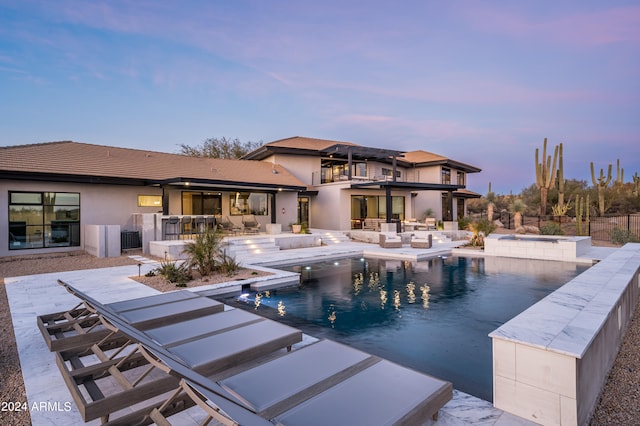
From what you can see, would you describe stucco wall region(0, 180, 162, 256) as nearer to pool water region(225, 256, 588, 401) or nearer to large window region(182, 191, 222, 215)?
large window region(182, 191, 222, 215)

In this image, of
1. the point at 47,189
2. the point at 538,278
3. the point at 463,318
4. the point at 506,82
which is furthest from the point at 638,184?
the point at 47,189

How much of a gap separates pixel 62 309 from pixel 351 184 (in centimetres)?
1696

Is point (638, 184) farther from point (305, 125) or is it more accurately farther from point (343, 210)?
point (305, 125)

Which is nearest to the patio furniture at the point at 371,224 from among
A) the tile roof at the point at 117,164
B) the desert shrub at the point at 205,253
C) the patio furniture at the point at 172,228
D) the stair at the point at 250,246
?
the tile roof at the point at 117,164

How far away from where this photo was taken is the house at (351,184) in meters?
22.1

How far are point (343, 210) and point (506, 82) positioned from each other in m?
13.6

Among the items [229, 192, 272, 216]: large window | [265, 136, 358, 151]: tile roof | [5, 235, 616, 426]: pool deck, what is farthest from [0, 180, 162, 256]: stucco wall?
[265, 136, 358, 151]: tile roof

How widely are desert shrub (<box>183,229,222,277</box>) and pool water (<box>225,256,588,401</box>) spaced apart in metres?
2.15

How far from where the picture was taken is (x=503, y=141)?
40312 millimetres

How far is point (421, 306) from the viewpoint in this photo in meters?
7.12

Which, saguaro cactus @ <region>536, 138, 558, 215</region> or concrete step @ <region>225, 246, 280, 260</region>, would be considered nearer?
concrete step @ <region>225, 246, 280, 260</region>

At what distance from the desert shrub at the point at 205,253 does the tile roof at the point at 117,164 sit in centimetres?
816

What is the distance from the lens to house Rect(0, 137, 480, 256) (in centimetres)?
1396

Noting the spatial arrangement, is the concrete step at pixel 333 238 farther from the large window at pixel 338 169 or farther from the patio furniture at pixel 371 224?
the large window at pixel 338 169
